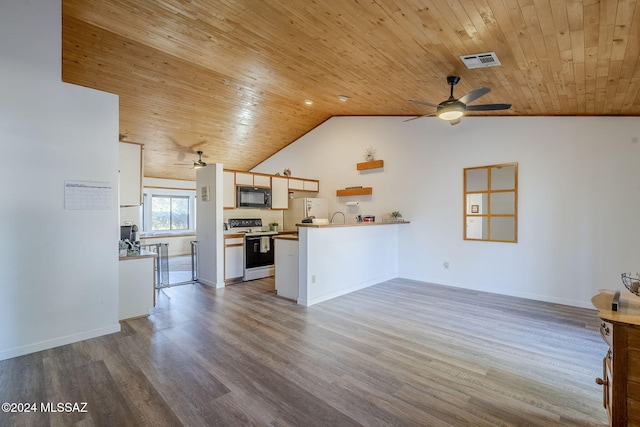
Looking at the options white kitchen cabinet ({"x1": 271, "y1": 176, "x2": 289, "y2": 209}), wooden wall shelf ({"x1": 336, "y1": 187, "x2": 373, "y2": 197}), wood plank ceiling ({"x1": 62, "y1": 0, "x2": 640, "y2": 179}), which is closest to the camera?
wood plank ceiling ({"x1": 62, "y1": 0, "x2": 640, "y2": 179})

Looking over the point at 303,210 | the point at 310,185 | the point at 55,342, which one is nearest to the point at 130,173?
the point at 55,342

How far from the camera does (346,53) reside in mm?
3488

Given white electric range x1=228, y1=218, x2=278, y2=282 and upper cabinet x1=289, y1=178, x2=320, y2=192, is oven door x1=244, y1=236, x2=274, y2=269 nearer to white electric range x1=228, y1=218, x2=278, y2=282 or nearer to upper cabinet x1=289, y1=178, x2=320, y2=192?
white electric range x1=228, y1=218, x2=278, y2=282

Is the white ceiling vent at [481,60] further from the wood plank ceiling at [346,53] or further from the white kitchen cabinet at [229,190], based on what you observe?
the white kitchen cabinet at [229,190]

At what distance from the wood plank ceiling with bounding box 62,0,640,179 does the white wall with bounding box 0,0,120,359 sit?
84 cm

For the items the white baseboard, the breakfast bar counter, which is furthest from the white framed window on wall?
the breakfast bar counter

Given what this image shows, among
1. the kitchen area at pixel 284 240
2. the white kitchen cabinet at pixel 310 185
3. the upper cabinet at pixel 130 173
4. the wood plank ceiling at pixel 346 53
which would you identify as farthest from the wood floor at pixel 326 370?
the white kitchen cabinet at pixel 310 185

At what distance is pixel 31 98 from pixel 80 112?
35cm

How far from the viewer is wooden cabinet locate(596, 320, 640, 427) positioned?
143cm

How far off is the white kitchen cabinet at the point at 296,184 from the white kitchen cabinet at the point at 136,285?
11.8 ft

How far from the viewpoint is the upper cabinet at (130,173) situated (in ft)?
13.9

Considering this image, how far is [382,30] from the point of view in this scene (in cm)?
285

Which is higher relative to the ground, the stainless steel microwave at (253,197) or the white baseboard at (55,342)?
the stainless steel microwave at (253,197)

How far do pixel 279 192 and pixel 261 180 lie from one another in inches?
21.9
